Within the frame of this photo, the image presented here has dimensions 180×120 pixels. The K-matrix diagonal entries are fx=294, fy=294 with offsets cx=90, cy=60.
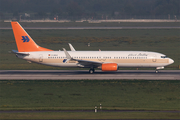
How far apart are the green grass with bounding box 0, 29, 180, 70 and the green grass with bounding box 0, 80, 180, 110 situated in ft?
58.9

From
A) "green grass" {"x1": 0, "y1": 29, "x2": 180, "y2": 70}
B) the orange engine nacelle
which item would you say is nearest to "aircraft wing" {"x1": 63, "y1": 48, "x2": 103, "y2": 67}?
the orange engine nacelle

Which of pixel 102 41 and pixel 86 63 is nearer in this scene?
pixel 86 63

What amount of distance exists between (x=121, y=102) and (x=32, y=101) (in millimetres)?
9182

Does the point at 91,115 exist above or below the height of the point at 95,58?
below

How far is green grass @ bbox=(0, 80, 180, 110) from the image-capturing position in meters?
28.5

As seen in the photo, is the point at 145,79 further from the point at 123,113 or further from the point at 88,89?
the point at 123,113

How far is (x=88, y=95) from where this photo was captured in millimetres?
33125

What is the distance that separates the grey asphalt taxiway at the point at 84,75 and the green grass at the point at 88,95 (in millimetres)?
2970

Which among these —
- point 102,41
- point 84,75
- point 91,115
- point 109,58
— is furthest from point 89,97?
point 102,41

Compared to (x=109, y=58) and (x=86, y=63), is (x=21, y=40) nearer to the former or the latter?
(x=86, y=63)

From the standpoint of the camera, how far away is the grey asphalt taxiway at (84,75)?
44406 mm

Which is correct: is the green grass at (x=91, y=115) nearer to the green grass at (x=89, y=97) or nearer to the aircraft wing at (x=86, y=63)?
the green grass at (x=89, y=97)

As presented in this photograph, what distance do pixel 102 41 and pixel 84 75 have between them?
50.3 metres

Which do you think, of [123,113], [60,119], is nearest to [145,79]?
[123,113]
